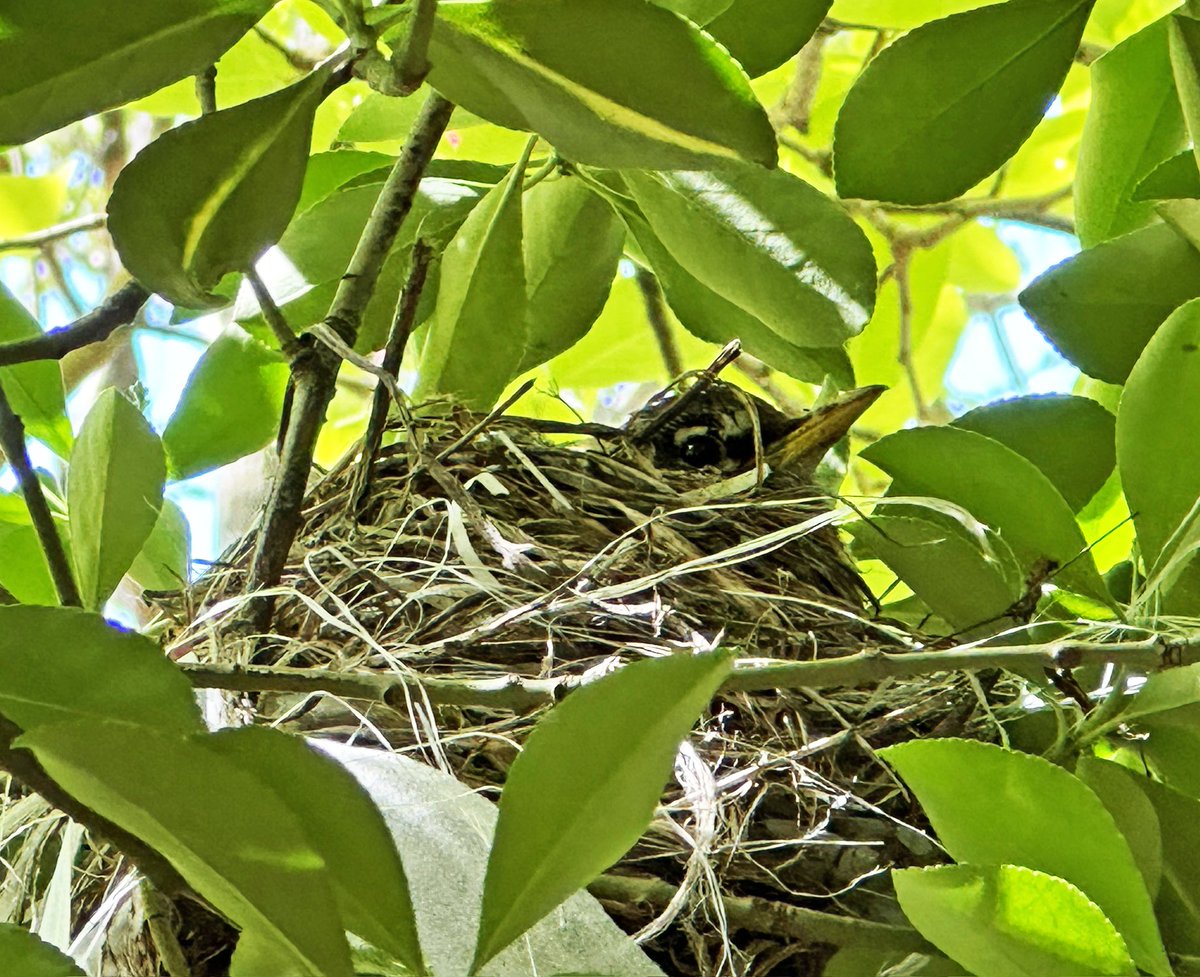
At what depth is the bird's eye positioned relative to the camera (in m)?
1.35

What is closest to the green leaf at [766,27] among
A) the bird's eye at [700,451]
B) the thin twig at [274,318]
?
the thin twig at [274,318]

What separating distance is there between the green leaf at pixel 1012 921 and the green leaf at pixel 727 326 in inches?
19.8

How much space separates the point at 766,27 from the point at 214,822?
1.77 feet

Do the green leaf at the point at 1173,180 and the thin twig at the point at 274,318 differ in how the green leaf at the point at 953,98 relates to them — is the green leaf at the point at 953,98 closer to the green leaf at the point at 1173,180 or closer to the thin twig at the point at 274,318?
the green leaf at the point at 1173,180

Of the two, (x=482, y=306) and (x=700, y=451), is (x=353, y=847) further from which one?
(x=700, y=451)

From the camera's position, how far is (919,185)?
2.30ft

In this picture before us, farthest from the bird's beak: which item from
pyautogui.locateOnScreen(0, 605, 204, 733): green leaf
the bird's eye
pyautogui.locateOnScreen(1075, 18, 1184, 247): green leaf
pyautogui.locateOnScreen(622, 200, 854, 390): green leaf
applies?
pyautogui.locateOnScreen(0, 605, 204, 733): green leaf

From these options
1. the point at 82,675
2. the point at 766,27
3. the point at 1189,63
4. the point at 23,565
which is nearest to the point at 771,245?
the point at 766,27

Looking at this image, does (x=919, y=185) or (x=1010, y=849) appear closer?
(x=1010, y=849)

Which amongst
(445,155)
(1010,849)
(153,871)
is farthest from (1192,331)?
(445,155)

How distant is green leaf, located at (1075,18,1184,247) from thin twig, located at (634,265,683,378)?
53cm

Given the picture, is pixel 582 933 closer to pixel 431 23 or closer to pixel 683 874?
pixel 683 874

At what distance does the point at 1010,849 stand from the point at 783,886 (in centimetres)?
16

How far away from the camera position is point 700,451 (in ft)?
4.45
